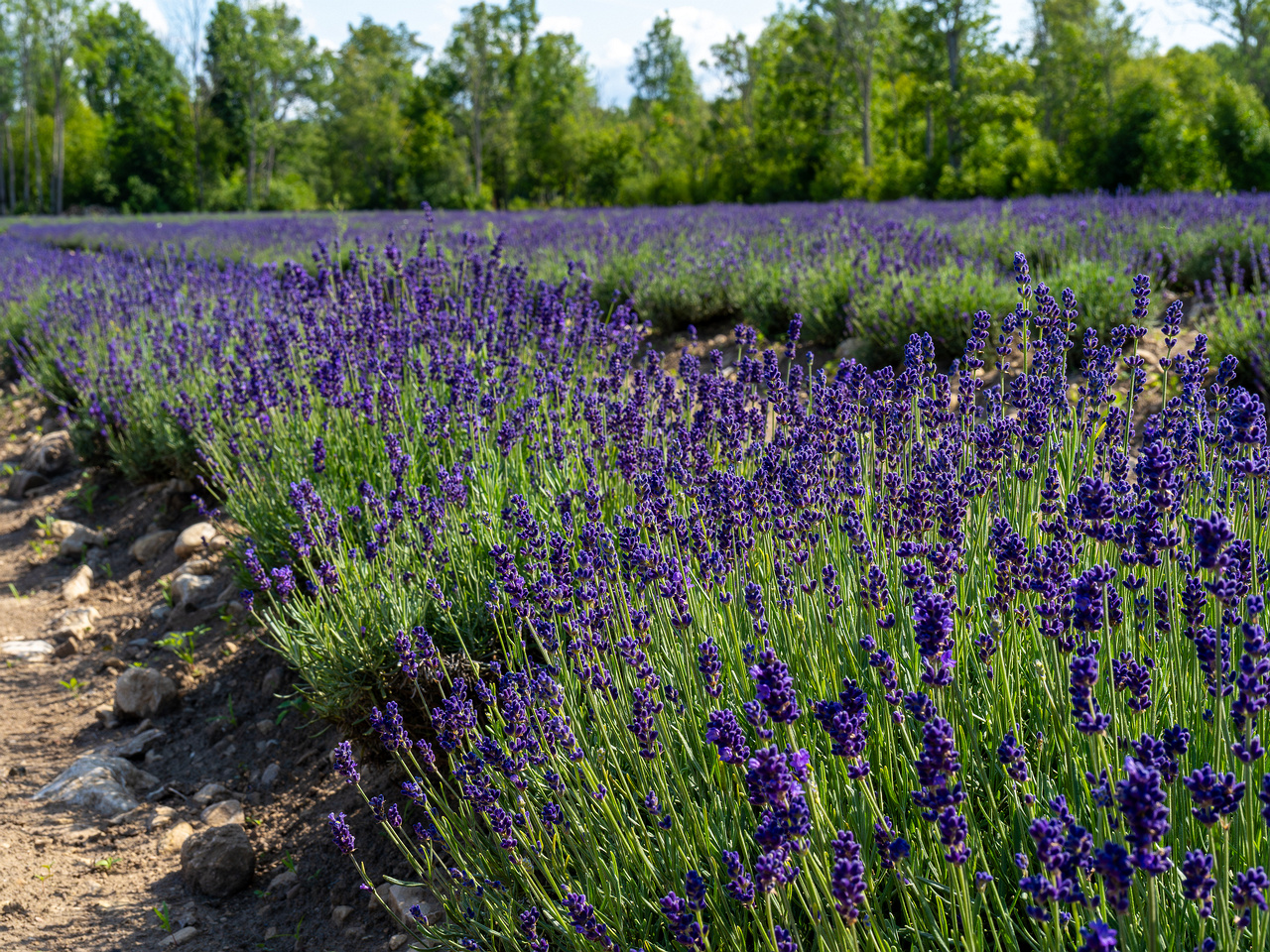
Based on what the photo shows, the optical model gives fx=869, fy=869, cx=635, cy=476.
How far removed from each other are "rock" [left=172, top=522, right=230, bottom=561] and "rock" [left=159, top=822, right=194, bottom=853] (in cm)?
220

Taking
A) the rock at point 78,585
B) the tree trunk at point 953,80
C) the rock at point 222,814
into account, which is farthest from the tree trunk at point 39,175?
the rock at point 222,814

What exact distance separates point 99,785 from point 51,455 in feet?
15.9

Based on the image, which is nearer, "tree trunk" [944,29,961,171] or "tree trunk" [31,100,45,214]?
"tree trunk" [944,29,961,171]

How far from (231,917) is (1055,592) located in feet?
8.67

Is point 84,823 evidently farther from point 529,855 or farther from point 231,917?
point 529,855

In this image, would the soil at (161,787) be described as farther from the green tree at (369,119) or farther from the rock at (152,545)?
the green tree at (369,119)

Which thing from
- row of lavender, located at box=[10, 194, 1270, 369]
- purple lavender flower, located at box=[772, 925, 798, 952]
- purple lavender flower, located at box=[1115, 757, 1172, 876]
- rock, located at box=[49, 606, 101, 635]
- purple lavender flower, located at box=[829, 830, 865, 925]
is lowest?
rock, located at box=[49, 606, 101, 635]

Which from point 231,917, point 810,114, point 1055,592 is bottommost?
point 231,917

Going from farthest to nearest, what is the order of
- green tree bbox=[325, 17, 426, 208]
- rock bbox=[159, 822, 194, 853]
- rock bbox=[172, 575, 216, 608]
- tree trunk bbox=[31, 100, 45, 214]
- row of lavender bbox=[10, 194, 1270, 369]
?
1. tree trunk bbox=[31, 100, 45, 214]
2. green tree bbox=[325, 17, 426, 208]
3. row of lavender bbox=[10, 194, 1270, 369]
4. rock bbox=[172, 575, 216, 608]
5. rock bbox=[159, 822, 194, 853]

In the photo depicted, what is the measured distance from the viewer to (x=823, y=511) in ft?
8.38

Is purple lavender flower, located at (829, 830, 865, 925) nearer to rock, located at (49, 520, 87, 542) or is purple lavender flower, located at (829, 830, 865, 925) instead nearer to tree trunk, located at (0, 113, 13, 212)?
rock, located at (49, 520, 87, 542)

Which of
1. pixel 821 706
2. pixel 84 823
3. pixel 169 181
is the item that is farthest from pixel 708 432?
pixel 169 181

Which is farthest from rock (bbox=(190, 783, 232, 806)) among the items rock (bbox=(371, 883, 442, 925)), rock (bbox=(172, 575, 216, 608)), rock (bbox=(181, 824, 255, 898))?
rock (bbox=(172, 575, 216, 608))

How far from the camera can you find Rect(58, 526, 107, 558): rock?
18.4 ft
